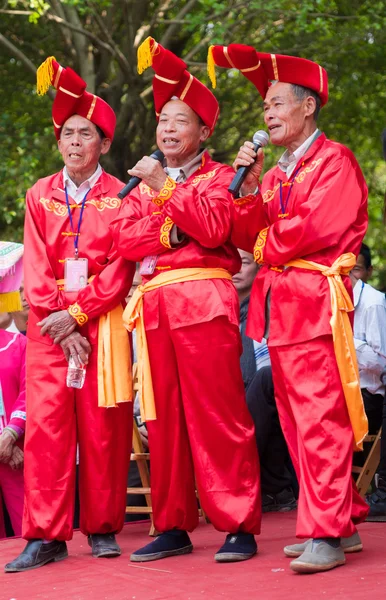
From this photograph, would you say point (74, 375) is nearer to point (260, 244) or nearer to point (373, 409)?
point (260, 244)

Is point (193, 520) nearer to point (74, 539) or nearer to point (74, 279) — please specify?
point (74, 539)

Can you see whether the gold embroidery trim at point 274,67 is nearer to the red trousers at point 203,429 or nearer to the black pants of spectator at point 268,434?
the red trousers at point 203,429

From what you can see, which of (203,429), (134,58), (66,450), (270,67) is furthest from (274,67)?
(134,58)

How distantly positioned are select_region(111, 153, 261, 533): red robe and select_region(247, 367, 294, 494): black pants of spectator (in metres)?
1.43

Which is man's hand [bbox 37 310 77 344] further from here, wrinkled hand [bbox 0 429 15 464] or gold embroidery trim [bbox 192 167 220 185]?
wrinkled hand [bbox 0 429 15 464]

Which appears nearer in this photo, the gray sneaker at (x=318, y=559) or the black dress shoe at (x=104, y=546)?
the gray sneaker at (x=318, y=559)

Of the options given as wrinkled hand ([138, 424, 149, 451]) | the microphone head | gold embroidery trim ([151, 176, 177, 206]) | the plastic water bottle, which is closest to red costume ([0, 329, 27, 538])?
wrinkled hand ([138, 424, 149, 451])

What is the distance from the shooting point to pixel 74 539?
5.38m

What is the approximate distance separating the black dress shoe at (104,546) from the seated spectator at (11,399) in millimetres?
888

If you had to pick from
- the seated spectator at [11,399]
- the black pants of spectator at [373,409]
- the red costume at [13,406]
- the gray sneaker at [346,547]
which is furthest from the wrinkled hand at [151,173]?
the black pants of spectator at [373,409]

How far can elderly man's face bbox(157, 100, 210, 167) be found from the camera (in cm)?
475

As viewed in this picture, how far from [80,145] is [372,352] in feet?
7.48

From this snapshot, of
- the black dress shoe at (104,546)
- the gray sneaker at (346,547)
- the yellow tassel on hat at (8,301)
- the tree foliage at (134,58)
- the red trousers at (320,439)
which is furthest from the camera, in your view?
the tree foliage at (134,58)

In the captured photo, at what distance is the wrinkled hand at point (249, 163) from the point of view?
430cm
